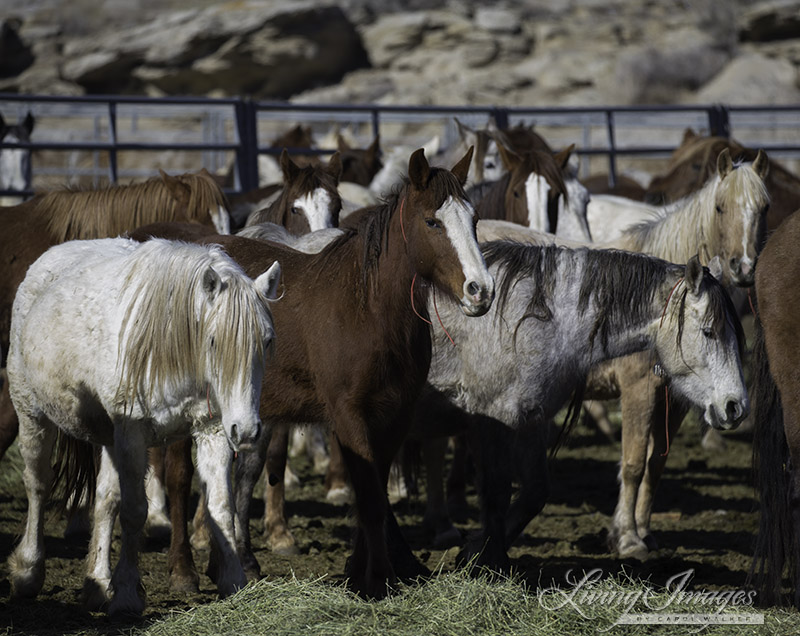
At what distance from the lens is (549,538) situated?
248 inches

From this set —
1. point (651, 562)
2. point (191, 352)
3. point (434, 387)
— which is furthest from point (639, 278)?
point (191, 352)

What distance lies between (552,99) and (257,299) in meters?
24.6

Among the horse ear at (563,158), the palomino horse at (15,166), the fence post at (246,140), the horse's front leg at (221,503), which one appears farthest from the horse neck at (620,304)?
the palomino horse at (15,166)

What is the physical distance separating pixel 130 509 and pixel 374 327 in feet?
4.22

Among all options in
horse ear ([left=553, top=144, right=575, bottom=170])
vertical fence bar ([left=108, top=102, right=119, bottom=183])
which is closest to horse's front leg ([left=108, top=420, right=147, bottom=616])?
horse ear ([left=553, top=144, right=575, bottom=170])

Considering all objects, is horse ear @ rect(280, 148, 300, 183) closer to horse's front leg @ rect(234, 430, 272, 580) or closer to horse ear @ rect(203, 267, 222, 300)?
horse's front leg @ rect(234, 430, 272, 580)

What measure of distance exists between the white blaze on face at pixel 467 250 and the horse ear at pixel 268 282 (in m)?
0.73

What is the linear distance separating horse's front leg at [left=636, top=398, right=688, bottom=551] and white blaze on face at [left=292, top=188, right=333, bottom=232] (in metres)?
2.41

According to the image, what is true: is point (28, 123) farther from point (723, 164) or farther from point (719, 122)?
point (723, 164)

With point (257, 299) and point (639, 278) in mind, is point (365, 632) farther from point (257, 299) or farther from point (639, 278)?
point (639, 278)

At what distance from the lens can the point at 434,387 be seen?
523cm

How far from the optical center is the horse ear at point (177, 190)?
6633 mm

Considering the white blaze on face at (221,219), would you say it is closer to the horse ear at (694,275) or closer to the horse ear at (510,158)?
the horse ear at (510,158)

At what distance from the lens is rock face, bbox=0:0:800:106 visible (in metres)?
27.3
